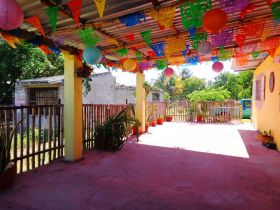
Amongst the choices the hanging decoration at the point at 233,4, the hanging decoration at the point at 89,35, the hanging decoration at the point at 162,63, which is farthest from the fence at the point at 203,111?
the hanging decoration at the point at 233,4

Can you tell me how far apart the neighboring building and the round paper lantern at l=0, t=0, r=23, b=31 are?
7.76m

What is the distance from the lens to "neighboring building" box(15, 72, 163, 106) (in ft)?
38.6

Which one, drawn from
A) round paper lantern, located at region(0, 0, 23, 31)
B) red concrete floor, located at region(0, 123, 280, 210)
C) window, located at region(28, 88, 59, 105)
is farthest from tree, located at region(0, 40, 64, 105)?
round paper lantern, located at region(0, 0, 23, 31)

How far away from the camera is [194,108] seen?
44.2ft

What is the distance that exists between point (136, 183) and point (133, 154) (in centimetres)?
194

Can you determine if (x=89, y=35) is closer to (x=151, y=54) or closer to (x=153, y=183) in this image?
(x=151, y=54)

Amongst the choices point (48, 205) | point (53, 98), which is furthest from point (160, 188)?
point (53, 98)

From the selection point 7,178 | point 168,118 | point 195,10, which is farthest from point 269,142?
point 168,118

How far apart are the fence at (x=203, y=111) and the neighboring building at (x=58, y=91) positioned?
2.90 m

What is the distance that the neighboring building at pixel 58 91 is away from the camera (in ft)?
38.6

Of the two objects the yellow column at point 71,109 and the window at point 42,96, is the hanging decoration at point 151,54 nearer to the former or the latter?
the yellow column at point 71,109

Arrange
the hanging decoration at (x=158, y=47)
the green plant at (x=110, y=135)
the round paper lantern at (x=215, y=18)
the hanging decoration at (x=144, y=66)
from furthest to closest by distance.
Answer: the hanging decoration at (x=144, y=66)
the green plant at (x=110, y=135)
the hanging decoration at (x=158, y=47)
the round paper lantern at (x=215, y=18)

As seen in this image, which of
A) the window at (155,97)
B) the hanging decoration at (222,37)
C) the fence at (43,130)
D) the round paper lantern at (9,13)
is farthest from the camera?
the window at (155,97)

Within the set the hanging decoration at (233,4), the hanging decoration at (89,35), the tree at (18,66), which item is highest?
the tree at (18,66)
